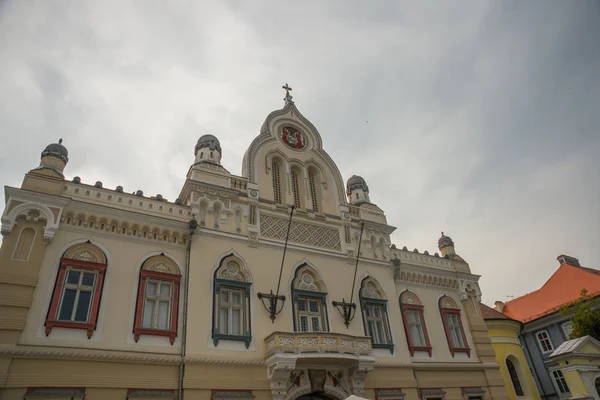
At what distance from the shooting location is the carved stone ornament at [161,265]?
16.2 m

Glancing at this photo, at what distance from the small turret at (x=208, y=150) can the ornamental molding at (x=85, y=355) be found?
922 centimetres

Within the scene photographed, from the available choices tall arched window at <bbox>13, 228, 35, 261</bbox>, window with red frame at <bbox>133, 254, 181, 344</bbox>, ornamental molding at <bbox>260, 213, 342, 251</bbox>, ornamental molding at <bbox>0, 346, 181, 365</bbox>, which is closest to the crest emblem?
ornamental molding at <bbox>260, 213, 342, 251</bbox>

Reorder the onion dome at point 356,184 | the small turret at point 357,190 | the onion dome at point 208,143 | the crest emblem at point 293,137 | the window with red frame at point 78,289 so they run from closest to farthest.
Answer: the window with red frame at point 78,289, the onion dome at point 208,143, the crest emblem at point 293,137, the small turret at point 357,190, the onion dome at point 356,184

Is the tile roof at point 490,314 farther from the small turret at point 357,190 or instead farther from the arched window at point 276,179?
the arched window at point 276,179

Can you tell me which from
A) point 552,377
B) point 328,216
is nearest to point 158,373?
point 328,216

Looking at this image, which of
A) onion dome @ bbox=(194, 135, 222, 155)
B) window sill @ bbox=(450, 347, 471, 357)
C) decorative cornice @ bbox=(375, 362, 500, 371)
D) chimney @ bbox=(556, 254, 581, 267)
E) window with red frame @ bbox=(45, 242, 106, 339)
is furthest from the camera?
chimney @ bbox=(556, 254, 581, 267)

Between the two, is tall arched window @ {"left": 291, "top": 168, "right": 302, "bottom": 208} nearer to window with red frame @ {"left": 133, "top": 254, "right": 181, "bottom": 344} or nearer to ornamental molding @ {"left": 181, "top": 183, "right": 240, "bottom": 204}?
ornamental molding @ {"left": 181, "top": 183, "right": 240, "bottom": 204}

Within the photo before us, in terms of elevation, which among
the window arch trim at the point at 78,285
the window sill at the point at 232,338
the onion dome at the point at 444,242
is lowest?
the window sill at the point at 232,338

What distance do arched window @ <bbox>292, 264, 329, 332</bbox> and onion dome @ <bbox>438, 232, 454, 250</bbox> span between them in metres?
10.8

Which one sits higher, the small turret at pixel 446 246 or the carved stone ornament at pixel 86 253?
the small turret at pixel 446 246

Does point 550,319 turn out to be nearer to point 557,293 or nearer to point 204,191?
point 557,293

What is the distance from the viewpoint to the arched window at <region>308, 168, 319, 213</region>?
22547 mm

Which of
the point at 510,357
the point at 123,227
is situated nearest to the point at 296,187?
the point at 123,227

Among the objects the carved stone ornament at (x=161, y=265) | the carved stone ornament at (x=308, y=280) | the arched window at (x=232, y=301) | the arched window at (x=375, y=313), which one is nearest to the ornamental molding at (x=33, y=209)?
the carved stone ornament at (x=161, y=265)
